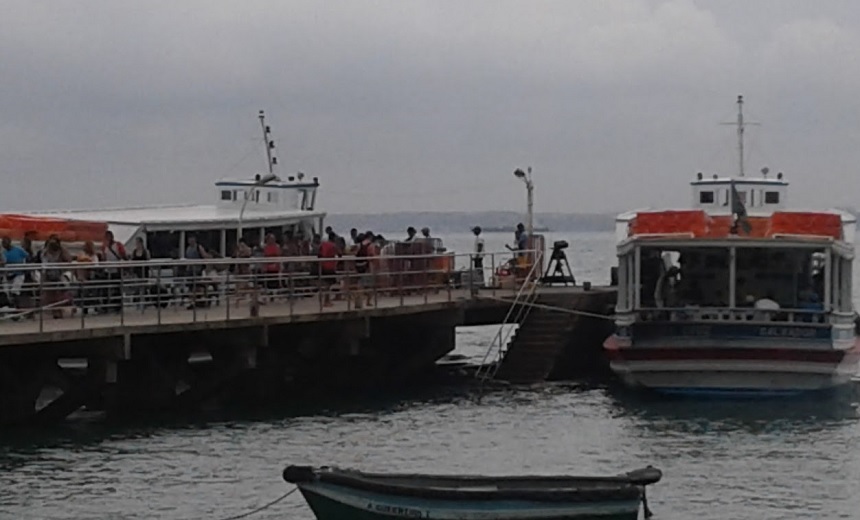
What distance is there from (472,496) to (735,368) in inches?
544

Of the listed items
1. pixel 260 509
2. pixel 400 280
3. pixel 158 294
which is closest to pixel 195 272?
pixel 158 294

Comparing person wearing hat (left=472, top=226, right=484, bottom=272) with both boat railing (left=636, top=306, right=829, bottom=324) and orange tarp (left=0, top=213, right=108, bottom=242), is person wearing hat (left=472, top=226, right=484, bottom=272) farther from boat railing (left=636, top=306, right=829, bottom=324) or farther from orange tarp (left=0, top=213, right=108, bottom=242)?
orange tarp (left=0, top=213, right=108, bottom=242)

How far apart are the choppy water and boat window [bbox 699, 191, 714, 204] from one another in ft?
22.6

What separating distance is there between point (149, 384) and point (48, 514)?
8.42 m

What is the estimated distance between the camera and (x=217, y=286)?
33188 mm

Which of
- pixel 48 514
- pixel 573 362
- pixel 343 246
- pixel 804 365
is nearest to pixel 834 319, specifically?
pixel 804 365

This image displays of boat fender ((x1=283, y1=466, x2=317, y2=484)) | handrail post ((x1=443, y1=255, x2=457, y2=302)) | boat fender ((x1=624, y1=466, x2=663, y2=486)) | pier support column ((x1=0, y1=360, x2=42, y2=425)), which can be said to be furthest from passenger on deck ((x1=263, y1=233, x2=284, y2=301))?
boat fender ((x1=624, y1=466, x2=663, y2=486))

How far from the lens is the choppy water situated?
2362 cm

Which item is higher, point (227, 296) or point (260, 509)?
point (227, 296)

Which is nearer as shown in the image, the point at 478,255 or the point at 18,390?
the point at 18,390

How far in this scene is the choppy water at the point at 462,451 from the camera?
23.6 meters

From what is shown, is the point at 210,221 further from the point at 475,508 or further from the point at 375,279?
the point at 475,508

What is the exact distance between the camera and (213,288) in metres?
33.2

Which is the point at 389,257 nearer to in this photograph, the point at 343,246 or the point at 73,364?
the point at 343,246
